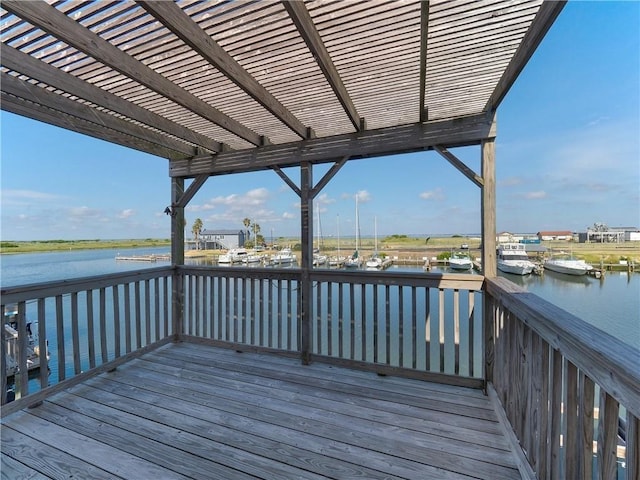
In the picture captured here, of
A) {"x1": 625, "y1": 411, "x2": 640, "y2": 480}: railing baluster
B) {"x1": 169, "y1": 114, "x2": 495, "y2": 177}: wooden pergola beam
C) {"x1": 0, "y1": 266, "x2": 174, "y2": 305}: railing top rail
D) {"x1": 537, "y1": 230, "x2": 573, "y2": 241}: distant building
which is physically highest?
{"x1": 169, "y1": 114, "x2": 495, "y2": 177}: wooden pergola beam

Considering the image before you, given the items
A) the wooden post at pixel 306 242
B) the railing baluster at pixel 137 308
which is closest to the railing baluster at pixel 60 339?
the railing baluster at pixel 137 308

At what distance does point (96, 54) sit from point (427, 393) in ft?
10.7

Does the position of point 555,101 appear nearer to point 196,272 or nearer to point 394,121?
point 394,121

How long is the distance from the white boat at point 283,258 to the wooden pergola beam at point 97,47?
2122mm

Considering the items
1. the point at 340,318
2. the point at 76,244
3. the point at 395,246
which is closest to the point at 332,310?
the point at 340,318

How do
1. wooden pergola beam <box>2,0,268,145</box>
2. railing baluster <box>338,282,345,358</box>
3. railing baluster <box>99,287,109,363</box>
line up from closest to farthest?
wooden pergola beam <box>2,0,268,145</box>, railing baluster <box>99,287,109,363</box>, railing baluster <box>338,282,345,358</box>

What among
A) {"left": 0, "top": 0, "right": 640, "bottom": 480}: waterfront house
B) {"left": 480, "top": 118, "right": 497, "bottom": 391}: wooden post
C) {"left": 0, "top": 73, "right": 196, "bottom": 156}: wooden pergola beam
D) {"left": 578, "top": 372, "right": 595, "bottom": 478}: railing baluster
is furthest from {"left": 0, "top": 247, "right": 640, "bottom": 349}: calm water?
{"left": 578, "top": 372, "right": 595, "bottom": 478}: railing baluster

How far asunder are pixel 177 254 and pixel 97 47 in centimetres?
266

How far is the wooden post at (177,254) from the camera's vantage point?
3.74 metres

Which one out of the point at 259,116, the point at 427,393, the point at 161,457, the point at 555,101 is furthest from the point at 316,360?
the point at 555,101

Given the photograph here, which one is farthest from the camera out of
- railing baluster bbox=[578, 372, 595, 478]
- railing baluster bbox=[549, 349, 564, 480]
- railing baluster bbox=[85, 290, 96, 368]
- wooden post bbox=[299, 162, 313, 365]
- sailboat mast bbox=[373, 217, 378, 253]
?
sailboat mast bbox=[373, 217, 378, 253]

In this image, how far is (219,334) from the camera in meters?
3.60

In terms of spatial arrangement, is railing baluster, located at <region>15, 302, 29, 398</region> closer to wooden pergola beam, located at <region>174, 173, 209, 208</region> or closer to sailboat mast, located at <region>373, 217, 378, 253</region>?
wooden pergola beam, located at <region>174, 173, 209, 208</region>

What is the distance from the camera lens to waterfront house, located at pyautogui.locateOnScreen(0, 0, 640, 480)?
4.58 ft
